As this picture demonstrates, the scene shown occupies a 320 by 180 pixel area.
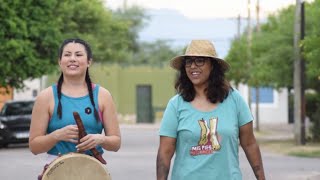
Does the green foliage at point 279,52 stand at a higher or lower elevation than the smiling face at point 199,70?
lower

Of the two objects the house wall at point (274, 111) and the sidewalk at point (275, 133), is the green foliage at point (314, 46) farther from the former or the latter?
the house wall at point (274, 111)

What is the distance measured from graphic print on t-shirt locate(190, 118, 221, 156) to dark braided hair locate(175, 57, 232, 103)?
0.80ft

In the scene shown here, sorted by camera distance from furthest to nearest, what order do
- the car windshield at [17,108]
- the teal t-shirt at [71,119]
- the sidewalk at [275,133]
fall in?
the sidewalk at [275,133] → the car windshield at [17,108] → the teal t-shirt at [71,119]

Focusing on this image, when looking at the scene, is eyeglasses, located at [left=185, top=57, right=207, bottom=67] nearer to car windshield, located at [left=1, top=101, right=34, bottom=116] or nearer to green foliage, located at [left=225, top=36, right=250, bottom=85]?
car windshield, located at [left=1, top=101, right=34, bottom=116]

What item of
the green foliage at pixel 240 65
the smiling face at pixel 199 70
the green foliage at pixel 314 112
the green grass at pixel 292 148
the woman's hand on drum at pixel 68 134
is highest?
the smiling face at pixel 199 70

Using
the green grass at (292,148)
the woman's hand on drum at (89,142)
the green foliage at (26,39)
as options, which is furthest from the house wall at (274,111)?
the woman's hand on drum at (89,142)

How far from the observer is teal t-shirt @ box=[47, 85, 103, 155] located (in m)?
5.63

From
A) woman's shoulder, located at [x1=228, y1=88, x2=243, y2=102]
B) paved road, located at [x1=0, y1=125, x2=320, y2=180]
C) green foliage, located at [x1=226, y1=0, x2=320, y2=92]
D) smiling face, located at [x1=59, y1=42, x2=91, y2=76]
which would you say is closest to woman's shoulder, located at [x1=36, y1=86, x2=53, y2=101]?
smiling face, located at [x1=59, y1=42, x2=91, y2=76]

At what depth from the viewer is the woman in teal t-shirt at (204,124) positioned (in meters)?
5.82

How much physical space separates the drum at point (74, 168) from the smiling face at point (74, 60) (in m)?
0.58

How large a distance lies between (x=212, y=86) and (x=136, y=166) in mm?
14788

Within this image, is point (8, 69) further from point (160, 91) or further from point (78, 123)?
point (160, 91)

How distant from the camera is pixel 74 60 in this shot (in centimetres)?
575

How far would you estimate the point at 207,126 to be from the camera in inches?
230
